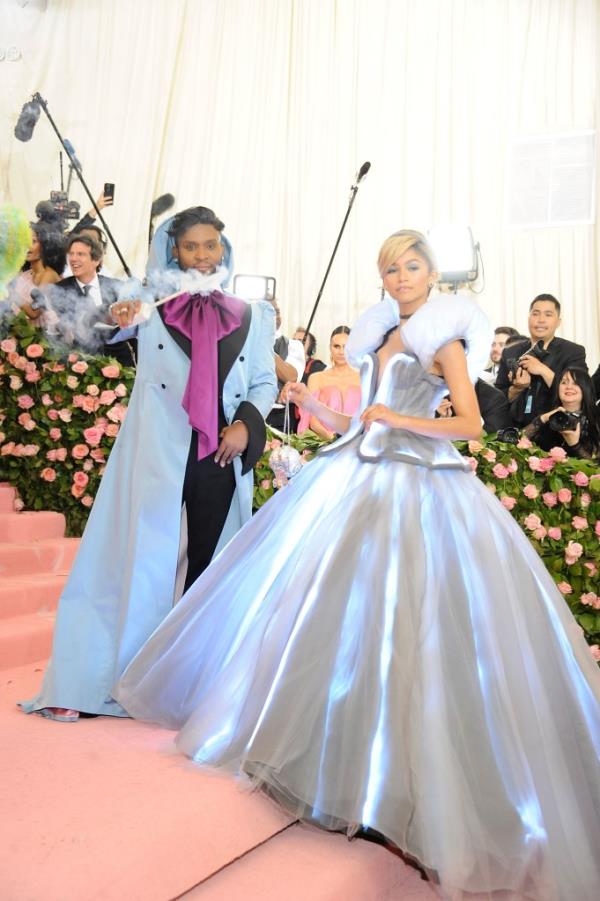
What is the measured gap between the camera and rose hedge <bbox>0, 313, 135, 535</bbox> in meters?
4.68

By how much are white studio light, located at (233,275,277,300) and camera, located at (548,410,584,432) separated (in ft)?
13.8

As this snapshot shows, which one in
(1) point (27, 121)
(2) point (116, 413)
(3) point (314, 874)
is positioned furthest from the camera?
(1) point (27, 121)

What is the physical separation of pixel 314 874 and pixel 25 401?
3.37m

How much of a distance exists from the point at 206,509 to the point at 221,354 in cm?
48

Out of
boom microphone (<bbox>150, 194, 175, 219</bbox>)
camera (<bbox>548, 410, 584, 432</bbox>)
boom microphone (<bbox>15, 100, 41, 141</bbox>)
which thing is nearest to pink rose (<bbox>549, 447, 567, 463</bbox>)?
camera (<bbox>548, 410, 584, 432</bbox>)

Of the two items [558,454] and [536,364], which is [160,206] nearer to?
[558,454]

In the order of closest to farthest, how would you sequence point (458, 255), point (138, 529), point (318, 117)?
point (138, 529) → point (458, 255) → point (318, 117)

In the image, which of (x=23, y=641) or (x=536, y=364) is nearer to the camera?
(x=23, y=641)

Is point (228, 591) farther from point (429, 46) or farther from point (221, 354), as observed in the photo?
point (429, 46)

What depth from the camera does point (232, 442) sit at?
2.77m

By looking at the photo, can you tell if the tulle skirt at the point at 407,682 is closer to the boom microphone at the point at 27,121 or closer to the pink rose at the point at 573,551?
the pink rose at the point at 573,551

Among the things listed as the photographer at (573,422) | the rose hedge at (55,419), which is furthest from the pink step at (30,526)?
the photographer at (573,422)

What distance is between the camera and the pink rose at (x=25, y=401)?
15.7ft

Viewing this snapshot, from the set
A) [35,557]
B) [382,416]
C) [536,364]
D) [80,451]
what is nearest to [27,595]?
[35,557]
